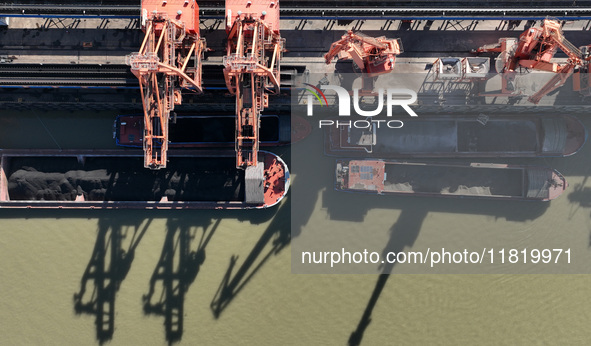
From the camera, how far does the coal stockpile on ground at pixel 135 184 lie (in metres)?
54.6

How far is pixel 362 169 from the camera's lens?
5412 centimetres

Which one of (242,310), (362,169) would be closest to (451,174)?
(362,169)

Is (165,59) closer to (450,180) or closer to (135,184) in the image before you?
(135,184)

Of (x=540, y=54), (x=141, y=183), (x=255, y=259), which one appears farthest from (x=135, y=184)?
(x=540, y=54)

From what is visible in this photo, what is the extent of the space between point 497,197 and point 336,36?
33.2 metres

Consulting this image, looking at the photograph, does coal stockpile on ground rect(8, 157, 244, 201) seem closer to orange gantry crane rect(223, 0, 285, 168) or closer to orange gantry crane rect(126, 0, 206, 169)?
orange gantry crane rect(126, 0, 206, 169)

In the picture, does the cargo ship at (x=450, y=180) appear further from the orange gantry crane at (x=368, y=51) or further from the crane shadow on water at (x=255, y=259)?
the orange gantry crane at (x=368, y=51)

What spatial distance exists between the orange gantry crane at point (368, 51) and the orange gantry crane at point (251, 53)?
8200mm

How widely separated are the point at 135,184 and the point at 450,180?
46937 mm

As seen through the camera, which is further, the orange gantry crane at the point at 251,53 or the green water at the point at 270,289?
the green water at the point at 270,289

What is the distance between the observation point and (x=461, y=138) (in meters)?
55.8

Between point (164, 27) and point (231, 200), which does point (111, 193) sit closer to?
point (231, 200)

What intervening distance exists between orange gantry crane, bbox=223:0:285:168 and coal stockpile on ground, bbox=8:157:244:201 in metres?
7.74

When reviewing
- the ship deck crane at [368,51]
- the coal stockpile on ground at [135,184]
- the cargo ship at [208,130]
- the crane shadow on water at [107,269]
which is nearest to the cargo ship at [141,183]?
the coal stockpile on ground at [135,184]
